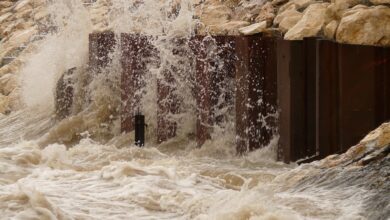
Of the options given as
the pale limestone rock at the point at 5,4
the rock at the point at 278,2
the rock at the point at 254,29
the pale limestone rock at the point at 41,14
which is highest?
the pale limestone rock at the point at 5,4

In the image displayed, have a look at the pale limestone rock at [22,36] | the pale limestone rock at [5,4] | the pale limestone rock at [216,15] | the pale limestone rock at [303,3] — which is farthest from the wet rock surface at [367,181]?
the pale limestone rock at [5,4]

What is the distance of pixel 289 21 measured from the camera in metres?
9.34

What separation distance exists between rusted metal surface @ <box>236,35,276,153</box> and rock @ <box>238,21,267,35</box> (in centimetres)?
78

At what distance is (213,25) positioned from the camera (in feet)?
35.5

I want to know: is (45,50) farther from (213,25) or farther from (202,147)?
(202,147)

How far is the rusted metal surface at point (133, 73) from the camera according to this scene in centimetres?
1016

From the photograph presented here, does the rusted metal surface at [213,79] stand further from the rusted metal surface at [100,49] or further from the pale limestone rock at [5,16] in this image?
the pale limestone rock at [5,16]

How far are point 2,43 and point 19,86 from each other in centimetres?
285

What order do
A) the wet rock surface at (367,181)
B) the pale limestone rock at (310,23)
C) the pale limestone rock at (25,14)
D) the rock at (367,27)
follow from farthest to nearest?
the pale limestone rock at (25,14), the pale limestone rock at (310,23), the rock at (367,27), the wet rock surface at (367,181)

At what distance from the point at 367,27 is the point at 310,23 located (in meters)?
0.86

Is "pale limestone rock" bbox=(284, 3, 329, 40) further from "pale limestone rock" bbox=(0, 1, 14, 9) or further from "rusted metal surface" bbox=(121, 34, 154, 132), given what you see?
"pale limestone rock" bbox=(0, 1, 14, 9)

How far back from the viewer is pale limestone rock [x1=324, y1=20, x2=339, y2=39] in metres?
8.48

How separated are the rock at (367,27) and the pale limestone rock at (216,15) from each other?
9.31 ft

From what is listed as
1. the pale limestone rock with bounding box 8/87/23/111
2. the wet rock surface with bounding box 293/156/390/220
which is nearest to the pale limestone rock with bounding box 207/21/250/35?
the wet rock surface with bounding box 293/156/390/220
